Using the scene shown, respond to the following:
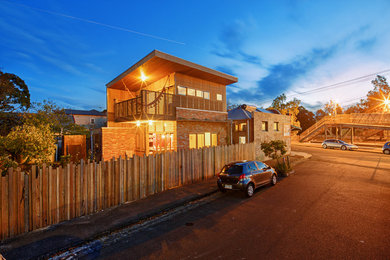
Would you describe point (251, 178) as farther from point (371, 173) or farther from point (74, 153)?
point (74, 153)

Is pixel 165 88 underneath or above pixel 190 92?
above

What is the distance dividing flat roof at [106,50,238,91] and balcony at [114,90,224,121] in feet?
5.48

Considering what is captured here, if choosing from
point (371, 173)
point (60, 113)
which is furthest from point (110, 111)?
point (371, 173)

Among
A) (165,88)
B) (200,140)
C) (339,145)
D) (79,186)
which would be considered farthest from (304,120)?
(79,186)

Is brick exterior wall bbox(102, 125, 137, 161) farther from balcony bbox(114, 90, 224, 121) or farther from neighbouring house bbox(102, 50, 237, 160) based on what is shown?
balcony bbox(114, 90, 224, 121)

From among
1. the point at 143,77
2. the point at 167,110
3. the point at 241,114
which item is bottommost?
the point at 167,110

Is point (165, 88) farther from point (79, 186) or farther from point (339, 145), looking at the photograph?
point (339, 145)

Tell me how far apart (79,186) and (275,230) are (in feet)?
20.6

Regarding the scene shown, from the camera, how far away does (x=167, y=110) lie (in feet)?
42.7

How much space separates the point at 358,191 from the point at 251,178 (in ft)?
17.4

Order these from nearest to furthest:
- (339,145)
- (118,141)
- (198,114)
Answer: (118,141) < (198,114) < (339,145)

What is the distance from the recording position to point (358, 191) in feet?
28.8

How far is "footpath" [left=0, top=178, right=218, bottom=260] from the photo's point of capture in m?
4.42

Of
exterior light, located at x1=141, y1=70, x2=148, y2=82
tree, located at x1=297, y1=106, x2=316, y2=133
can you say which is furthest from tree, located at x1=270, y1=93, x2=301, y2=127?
exterior light, located at x1=141, y1=70, x2=148, y2=82
